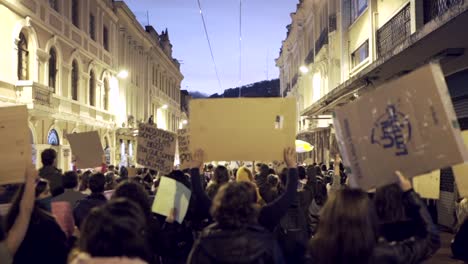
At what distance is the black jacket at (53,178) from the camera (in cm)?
674

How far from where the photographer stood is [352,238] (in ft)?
10.6

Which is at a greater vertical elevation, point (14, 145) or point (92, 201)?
point (14, 145)

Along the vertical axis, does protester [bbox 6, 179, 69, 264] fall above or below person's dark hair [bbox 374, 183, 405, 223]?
→ below

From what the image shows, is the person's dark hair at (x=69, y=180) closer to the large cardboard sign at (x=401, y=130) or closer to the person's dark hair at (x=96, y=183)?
the person's dark hair at (x=96, y=183)

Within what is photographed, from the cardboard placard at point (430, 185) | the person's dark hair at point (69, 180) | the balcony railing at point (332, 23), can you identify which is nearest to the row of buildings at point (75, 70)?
the person's dark hair at point (69, 180)

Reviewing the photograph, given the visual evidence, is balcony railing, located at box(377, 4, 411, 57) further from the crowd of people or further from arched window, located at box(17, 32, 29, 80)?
the crowd of people

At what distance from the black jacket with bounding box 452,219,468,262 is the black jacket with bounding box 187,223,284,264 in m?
1.90

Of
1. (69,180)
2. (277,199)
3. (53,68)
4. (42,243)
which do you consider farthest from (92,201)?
(53,68)

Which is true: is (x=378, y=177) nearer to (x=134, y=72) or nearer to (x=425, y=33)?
(x=425, y=33)

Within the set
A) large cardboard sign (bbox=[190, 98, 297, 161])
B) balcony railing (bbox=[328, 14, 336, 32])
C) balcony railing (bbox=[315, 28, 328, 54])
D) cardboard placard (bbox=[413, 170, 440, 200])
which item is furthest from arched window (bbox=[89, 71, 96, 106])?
large cardboard sign (bbox=[190, 98, 297, 161])

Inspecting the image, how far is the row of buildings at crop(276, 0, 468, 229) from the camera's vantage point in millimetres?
10602

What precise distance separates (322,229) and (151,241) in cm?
231

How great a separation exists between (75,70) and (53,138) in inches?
164

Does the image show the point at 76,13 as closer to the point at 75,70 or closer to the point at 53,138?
the point at 75,70
